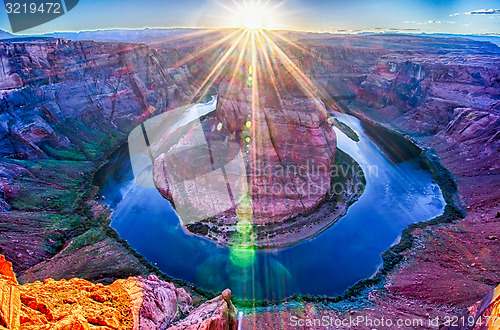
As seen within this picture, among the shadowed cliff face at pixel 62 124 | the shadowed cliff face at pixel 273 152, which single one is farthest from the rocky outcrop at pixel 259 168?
the shadowed cliff face at pixel 62 124

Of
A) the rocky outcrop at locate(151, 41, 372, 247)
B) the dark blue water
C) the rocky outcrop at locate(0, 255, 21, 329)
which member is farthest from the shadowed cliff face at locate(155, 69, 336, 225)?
the rocky outcrop at locate(0, 255, 21, 329)

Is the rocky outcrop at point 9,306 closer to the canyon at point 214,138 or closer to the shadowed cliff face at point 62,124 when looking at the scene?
the canyon at point 214,138

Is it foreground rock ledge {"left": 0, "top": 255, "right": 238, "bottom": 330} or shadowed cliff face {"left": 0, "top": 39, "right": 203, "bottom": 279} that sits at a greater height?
shadowed cliff face {"left": 0, "top": 39, "right": 203, "bottom": 279}

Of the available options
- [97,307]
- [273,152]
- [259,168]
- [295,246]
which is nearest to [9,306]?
[97,307]

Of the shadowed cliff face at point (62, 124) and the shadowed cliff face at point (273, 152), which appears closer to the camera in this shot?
the shadowed cliff face at point (62, 124)

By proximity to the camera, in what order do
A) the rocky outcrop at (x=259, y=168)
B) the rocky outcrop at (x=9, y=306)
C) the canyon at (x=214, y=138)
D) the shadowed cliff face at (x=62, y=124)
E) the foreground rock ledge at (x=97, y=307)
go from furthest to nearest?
the rocky outcrop at (x=259, y=168) → the shadowed cliff face at (x=62, y=124) → the canyon at (x=214, y=138) → the foreground rock ledge at (x=97, y=307) → the rocky outcrop at (x=9, y=306)

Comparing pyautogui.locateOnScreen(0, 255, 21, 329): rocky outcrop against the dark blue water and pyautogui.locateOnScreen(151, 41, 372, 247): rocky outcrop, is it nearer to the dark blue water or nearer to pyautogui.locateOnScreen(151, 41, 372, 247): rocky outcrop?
the dark blue water

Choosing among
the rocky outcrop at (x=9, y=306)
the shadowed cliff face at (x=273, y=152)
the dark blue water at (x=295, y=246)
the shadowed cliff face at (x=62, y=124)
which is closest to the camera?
the rocky outcrop at (x=9, y=306)

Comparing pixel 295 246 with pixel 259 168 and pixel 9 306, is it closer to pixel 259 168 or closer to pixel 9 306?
pixel 259 168
